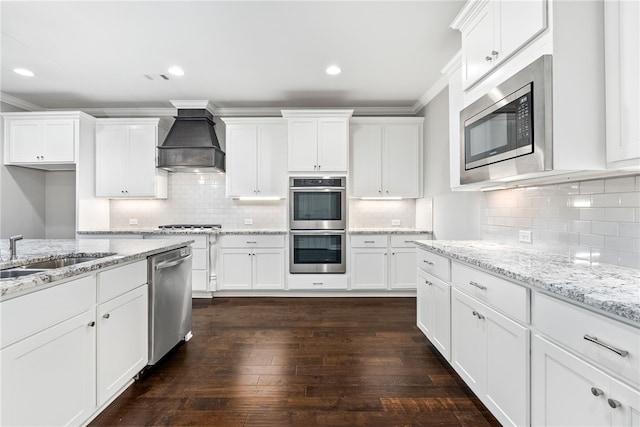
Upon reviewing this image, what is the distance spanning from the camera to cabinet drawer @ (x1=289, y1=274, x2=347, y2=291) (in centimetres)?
414

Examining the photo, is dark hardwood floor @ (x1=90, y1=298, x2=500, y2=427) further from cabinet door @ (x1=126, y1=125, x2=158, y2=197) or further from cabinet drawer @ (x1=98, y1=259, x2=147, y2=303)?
cabinet door @ (x1=126, y1=125, x2=158, y2=197)

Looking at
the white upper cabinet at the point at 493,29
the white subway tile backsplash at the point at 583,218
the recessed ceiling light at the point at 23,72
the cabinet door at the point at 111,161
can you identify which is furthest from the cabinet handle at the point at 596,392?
the recessed ceiling light at the point at 23,72

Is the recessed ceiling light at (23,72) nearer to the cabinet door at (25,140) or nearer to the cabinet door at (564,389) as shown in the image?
the cabinet door at (25,140)

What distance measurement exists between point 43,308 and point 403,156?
4158mm

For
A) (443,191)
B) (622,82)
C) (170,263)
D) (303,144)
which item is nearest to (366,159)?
(303,144)

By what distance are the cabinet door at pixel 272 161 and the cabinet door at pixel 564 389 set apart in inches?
140

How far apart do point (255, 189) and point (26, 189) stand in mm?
3359

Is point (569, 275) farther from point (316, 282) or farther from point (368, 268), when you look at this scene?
point (316, 282)

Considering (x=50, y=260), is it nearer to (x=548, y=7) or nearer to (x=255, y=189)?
(x=255, y=189)

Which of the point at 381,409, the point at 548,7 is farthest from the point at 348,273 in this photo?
the point at 548,7

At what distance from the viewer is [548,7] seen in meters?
1.44

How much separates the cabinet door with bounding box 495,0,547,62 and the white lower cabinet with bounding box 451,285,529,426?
145 cm

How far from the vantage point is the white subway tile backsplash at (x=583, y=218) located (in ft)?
4.96

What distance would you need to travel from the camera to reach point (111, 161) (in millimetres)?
4418
